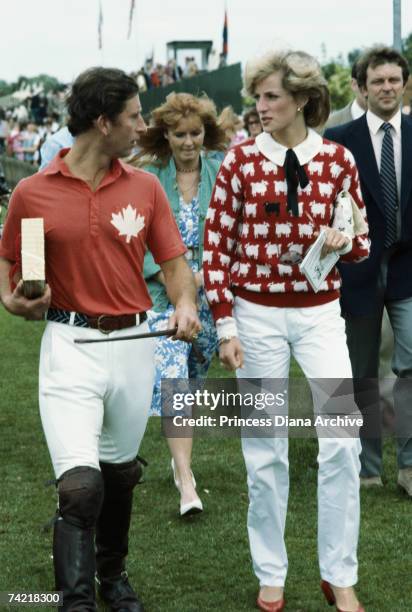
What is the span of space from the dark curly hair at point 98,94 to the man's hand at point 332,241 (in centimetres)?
94

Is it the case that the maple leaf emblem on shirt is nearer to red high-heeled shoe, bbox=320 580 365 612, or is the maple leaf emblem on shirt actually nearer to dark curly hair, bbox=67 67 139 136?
dark curly hair, bbox=67 67 139 136

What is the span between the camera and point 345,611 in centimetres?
513

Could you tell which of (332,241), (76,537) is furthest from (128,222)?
(76,537)

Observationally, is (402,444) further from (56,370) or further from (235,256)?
(56,370)

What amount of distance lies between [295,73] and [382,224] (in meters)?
1.74

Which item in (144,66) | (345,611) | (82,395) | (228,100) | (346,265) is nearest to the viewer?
(82,395)

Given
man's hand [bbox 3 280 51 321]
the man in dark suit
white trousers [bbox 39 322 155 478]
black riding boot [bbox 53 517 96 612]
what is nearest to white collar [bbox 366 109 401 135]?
the man in dark suit

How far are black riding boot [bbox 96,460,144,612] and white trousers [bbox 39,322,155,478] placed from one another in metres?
0.24

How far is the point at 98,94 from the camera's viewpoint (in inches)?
191

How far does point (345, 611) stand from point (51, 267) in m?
1.79

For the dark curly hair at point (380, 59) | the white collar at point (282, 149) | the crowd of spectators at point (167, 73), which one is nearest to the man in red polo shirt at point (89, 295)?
the white collar at point (282, 149)

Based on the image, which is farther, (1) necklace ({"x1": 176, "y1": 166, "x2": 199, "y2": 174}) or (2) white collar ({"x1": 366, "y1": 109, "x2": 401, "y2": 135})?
(1) necklace ({"x1": 176, "y1": 166, "x2": 199, "y2": 174})

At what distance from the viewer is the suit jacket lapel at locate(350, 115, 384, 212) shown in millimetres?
6801

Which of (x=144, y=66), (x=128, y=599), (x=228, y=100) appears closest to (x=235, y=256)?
(x=128, y=599)
